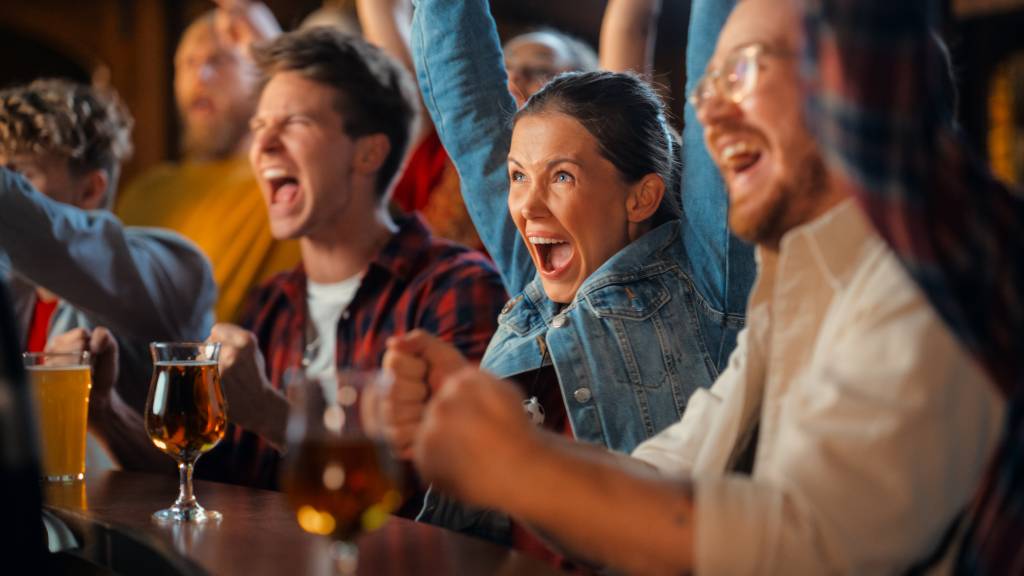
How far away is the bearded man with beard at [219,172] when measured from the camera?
295 centimetres

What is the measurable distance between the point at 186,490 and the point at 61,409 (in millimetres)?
414

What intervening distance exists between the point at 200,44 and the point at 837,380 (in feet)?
9.77

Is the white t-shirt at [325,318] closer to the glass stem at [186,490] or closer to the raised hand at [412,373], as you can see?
the glass stem at [186,490]

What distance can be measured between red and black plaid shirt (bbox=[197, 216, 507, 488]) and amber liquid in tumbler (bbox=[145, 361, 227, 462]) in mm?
660

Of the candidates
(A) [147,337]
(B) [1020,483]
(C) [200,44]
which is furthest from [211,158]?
(B) [1020,483]

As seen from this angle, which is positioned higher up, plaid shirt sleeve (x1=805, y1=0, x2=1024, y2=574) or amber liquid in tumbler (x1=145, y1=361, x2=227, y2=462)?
plaid shirt sleeve (x1=805, y1=0, x2=1024, y2=574)

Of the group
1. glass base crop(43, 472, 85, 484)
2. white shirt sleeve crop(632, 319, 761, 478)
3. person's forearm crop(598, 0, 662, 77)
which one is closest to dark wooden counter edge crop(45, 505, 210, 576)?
glass base crop(43, 472, 85, 484)

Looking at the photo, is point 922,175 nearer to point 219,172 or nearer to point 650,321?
point 650,321

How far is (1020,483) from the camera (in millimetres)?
758

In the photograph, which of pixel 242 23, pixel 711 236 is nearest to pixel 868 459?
pixel 711 236

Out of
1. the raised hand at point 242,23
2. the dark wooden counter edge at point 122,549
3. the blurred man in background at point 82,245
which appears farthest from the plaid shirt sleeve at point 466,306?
the raised hand at point 242,23

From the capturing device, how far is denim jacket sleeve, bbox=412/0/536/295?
1720mm

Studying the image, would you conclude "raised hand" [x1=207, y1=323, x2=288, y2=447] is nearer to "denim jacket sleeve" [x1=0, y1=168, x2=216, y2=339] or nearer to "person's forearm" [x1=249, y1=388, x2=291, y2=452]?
"person's forearm" [x1=249, y1=388, x2=291, y2=452]

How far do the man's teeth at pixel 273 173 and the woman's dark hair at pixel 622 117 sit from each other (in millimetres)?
757
